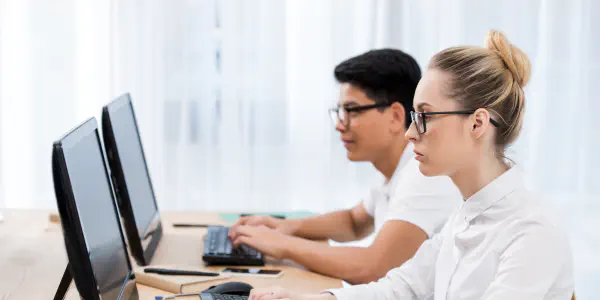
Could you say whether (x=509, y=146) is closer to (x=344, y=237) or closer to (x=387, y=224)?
(x=387, y=224)

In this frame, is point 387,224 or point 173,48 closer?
point 387,224

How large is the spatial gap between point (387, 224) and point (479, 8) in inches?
86.6

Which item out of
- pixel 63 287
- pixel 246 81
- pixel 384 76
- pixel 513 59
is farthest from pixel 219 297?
pixel 246 81

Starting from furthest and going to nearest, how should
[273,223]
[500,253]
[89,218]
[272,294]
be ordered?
1. [273,223]
2. [272,294]
3. [500,253]
4. [89,218]

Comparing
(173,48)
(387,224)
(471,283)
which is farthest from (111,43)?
(471,283)

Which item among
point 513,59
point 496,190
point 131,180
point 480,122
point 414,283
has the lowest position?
point 414,283

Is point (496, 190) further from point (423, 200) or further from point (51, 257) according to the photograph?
point (51, 257)

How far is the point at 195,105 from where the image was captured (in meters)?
3.95

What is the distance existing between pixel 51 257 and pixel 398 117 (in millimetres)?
1052

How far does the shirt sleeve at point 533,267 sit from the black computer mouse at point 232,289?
22.1 inches

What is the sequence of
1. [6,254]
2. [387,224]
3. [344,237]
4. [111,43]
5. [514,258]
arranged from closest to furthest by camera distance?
[514,258] → [6,254] → [387,224] → [344,237] → [111,43]

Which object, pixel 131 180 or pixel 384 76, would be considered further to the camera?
pixel 384 76

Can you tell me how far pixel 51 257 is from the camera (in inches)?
67.1

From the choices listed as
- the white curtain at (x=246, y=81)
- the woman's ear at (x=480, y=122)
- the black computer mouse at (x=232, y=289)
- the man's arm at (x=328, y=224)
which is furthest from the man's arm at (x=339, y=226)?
the white curtain at (x=246, y=81)
